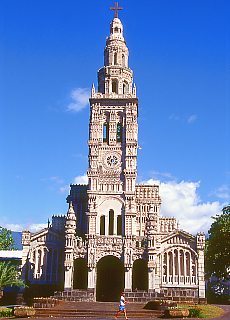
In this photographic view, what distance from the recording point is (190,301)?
159ft

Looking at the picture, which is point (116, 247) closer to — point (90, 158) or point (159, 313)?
point (90, 158)

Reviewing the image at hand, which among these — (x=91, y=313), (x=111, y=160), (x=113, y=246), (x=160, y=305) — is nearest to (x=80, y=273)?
(x=113, y=246)

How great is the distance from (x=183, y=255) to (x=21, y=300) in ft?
71.0

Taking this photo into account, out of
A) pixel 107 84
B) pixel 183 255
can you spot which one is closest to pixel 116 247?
pixel 183 255

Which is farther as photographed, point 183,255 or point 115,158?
point 115,158

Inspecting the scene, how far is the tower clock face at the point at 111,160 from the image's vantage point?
6228 centimetres

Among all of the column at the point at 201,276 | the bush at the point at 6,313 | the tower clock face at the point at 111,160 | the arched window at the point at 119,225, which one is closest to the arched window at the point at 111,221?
the arched window at the point at 119,225

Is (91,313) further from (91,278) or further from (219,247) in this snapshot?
(219,247)

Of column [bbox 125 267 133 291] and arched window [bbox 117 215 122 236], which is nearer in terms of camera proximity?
column [bbox 125 267 133 291]

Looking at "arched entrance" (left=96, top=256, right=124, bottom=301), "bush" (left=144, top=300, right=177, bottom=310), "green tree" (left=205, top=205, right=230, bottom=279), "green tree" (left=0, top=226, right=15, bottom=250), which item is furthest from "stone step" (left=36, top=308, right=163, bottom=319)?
"green tree" (left=0, top=226, right=15, bottom=250)

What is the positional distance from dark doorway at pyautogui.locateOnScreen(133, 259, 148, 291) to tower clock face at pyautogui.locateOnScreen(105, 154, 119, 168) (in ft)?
45.1

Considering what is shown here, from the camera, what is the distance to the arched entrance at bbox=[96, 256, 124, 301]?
58.2 m

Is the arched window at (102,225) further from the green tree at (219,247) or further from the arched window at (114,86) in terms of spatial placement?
the arched window at (114,86)

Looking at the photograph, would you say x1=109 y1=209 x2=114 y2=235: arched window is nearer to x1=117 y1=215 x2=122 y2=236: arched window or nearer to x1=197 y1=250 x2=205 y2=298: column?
x1=117 y1=215 x2=122 y2=236: arched window
